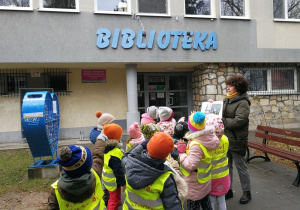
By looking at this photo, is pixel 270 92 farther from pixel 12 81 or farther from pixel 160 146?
pixel 12 81

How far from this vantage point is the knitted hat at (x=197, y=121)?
98.4 inches

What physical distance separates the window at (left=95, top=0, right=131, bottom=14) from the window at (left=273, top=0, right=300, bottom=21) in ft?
19.2

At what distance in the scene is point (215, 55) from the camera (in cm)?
880

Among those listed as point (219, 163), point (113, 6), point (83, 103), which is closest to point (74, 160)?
point (219, 163)

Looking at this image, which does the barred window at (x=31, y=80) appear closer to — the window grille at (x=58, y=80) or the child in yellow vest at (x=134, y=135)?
the window grille at (x=58, y=80)

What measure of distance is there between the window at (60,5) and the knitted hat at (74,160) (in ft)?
23.1

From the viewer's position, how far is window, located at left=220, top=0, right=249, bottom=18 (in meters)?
9.20

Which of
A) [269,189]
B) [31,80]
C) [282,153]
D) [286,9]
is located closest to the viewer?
[269,189]

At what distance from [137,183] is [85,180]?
0.38 metres

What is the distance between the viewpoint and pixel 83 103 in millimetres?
9133

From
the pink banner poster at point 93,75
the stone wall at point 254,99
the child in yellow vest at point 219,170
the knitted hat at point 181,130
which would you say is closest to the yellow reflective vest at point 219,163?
the child in yellow vest at point 219,170

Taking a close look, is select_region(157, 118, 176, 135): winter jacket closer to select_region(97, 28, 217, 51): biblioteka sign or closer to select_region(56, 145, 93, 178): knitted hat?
select_region(56, 145, 93, 178): knitted hat

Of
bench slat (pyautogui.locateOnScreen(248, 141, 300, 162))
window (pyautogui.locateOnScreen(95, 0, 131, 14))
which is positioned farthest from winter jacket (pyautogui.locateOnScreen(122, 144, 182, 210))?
window (pyautogui.locateOnScreen(95, 0, 131, 14))

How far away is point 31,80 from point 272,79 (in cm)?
920
